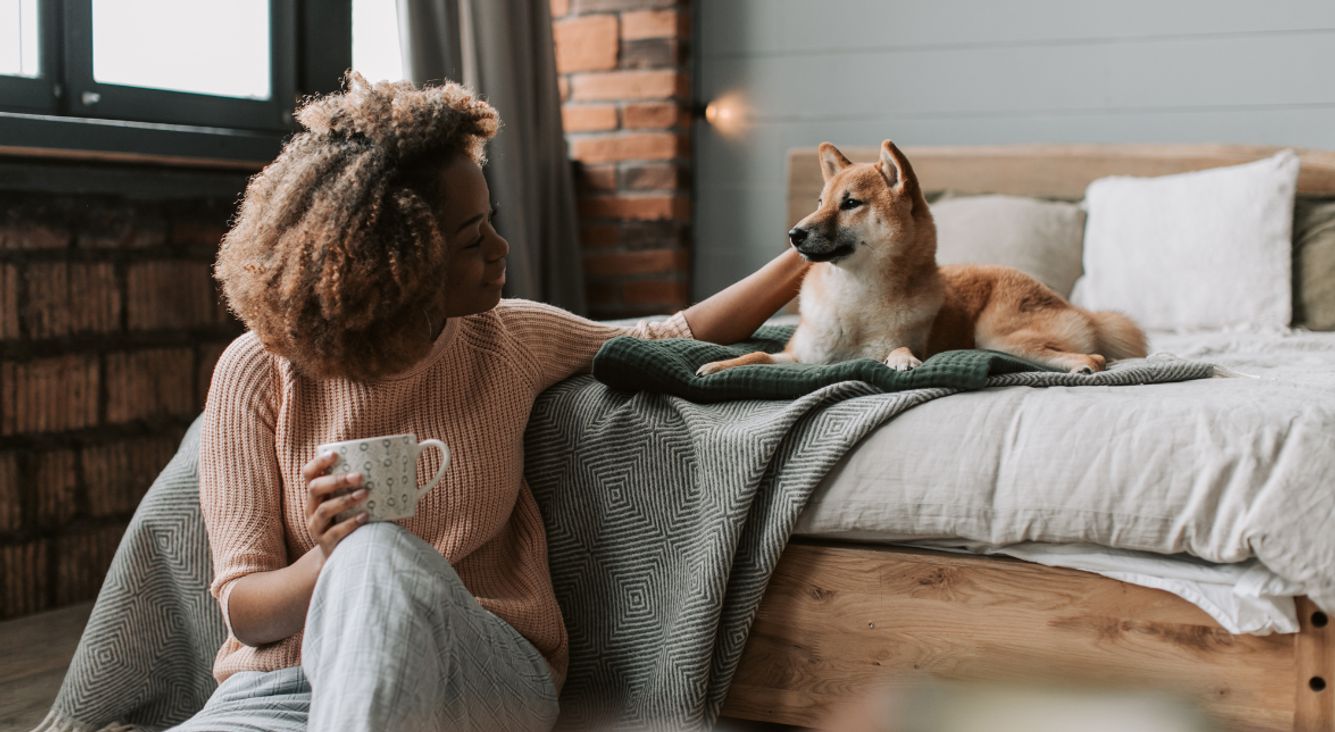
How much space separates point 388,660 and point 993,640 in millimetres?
666

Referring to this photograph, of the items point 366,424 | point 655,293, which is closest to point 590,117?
point 655,293

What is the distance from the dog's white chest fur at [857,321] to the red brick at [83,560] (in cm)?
147

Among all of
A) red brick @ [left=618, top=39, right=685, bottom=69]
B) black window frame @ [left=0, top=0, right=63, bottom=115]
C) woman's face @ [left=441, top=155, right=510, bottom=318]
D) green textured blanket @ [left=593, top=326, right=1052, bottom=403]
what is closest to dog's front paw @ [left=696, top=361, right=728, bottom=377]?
green textured blanket @ [left=593, top=326, right=1052, bottom=403]

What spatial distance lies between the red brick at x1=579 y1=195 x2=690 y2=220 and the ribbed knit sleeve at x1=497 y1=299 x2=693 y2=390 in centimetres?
190

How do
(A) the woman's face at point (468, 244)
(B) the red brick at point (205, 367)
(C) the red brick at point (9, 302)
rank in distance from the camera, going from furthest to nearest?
(B) the red brick at point (205, 367) < (C) the red brick at point (9, 302) < (A) the woman's face at point (468, 244)

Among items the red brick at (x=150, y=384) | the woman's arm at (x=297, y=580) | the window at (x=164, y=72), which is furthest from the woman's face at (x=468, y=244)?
the red brick at (x=150, y=384)

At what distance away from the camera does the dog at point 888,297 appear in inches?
63.0

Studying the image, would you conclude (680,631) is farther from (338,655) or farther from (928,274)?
(928,274)

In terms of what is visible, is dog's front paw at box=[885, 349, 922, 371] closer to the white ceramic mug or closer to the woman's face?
the woman's face

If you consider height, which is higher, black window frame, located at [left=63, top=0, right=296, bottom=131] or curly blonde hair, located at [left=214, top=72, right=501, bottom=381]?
black window frame, located at [left=63, top=0, right=296, bottom=131]

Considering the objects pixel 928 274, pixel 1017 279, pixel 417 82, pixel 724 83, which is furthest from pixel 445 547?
pixel 724 83

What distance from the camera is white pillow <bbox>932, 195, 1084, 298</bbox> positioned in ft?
8.79

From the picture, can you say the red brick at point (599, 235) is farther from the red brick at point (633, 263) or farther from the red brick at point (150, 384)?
the red brick at point (150, 384)

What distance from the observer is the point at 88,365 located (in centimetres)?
224
